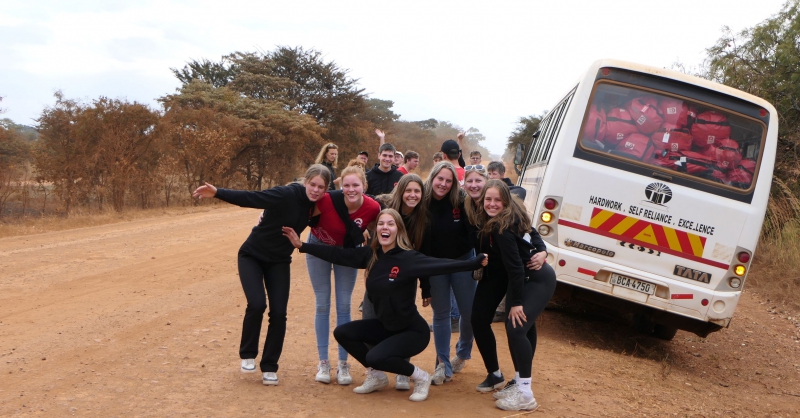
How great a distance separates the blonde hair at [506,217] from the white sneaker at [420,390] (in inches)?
45.6

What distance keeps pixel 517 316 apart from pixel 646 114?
3.32 m

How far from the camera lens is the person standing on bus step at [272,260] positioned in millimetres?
5445

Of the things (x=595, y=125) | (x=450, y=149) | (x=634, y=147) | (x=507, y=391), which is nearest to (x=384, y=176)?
(x=450, y=149)

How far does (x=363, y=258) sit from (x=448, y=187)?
866mm

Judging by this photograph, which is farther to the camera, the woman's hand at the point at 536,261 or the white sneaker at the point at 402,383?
the white sneaker at the point at 402,383

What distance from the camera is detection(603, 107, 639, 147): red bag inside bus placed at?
732 cm

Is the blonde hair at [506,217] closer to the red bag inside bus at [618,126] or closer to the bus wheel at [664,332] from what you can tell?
the red bag inside bus at [618,126]

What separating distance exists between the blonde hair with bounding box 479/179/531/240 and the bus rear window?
2468mm

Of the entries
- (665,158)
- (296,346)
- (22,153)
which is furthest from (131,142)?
(665,158)

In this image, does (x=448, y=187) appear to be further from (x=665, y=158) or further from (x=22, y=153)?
(x=22, y=153)

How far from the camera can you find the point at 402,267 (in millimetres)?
5105

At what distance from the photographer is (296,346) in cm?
677

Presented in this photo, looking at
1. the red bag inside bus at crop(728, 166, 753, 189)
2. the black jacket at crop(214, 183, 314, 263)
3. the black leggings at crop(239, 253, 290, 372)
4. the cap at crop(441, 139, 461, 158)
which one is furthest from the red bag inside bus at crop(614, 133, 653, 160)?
the black leggings at crop(239, 253, 290, 372)

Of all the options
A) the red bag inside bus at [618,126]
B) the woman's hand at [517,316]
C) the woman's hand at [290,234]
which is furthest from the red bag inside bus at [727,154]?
the woman's hand at [290,234]
